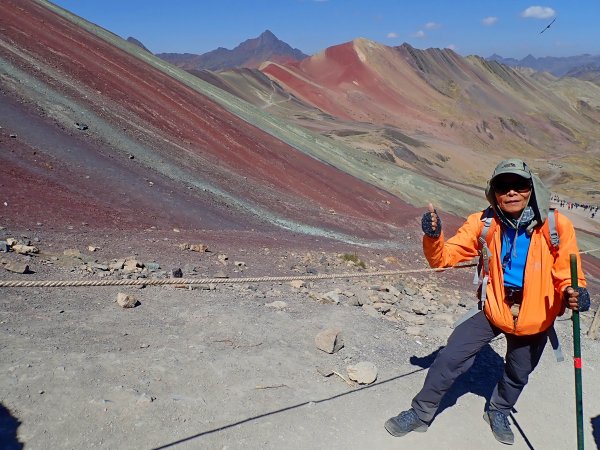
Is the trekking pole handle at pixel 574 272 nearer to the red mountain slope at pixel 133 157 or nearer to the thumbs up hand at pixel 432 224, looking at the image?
the thumbs up hand at pixel 432 224

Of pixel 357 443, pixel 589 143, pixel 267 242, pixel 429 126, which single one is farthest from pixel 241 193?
pixel 589 143

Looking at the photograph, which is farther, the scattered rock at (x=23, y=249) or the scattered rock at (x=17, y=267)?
the scattered rock at (x=23, y=249)

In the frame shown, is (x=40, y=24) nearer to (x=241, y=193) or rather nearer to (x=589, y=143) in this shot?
(x=241, y=193)

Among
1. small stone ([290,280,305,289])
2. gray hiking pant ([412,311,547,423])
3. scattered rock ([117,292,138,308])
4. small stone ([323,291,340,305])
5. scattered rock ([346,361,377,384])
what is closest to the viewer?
gray hiking pant ([412,311,547,423])

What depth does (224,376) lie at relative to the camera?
399 cm

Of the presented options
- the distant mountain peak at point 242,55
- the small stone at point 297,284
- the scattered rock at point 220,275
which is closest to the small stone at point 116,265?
the scattered rock at point 220,275

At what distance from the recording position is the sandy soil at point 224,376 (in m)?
3.28

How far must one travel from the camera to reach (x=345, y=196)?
17.6 meters

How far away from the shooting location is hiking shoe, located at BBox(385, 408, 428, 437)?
3625 millimetres

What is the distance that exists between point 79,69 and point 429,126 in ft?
165

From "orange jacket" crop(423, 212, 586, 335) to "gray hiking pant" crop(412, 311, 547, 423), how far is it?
0.47 ft

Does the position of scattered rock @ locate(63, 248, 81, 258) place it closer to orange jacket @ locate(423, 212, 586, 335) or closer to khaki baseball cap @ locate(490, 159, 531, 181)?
orange jacket @ locate(423, 212, 586, 335)

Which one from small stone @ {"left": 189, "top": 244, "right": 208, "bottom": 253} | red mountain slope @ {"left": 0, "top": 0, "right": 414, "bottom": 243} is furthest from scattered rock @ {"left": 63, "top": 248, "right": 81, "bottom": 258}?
small stone @ {"left": 189, "top": 244, "right": 208, "bottom": 253}

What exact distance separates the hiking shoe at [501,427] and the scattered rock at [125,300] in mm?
3334
